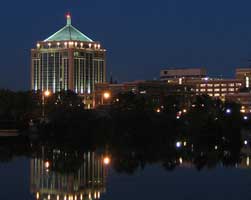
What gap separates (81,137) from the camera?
191 feet

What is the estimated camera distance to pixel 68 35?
138125mm

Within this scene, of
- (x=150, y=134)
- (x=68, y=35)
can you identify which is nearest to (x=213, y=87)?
(x=68, y=35)

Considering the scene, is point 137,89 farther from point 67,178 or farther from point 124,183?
point 124,183

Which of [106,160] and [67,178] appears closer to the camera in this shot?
[67,178]

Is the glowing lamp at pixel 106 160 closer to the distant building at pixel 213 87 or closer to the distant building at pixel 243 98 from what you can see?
the distant building at pixel 243 98

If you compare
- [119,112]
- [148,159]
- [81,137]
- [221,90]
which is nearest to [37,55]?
[221,90]

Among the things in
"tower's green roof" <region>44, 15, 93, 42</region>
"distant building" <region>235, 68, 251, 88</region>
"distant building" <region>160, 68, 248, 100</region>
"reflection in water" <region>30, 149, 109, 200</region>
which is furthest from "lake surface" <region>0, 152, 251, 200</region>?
"distant building" <region>235, 68, 251, 88</region>

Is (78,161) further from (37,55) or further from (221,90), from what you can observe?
(221,90)

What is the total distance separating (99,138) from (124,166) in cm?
2008

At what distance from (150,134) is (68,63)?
74723 mm

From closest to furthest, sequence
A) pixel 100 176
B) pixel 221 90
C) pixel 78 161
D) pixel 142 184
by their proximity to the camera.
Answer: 1. pixel 142 184
2. pixel 100 176
3. pixel 78 161
4. pixel 221 90

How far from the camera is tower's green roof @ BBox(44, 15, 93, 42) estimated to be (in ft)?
452

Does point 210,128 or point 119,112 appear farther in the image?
point 119,112

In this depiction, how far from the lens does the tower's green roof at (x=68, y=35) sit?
13775 centimetres
